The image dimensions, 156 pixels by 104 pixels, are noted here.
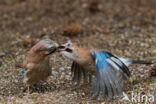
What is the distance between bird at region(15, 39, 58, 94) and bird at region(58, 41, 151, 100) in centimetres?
19

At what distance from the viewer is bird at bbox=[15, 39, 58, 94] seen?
5203mm

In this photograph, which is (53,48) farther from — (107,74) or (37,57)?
(107,74)

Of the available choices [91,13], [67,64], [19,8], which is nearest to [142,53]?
[67,64]

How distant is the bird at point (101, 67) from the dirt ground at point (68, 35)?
0.72 ft

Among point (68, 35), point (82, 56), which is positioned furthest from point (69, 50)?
point (68, 35)

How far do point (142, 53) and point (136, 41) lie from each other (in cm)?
78

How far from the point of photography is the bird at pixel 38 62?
5.20 meters

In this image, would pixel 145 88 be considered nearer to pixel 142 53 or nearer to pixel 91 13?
pixel 142 53

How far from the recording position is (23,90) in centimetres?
559

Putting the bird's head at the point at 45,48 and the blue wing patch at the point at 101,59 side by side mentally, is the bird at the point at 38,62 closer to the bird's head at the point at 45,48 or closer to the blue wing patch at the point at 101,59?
the bird's head at the point at 45,48

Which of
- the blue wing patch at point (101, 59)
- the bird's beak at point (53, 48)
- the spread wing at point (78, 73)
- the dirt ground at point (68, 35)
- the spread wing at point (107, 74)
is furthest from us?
the spread wing at point (78, 73)

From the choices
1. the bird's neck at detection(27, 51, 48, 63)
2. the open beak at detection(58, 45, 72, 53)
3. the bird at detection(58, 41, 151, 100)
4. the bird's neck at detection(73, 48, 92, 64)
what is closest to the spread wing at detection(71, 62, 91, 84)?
the bird at detection(58, 41, 151, 100)

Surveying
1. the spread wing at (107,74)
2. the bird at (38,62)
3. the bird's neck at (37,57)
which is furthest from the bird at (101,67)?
the bird's neck at (37,57)

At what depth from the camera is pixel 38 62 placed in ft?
17.3
